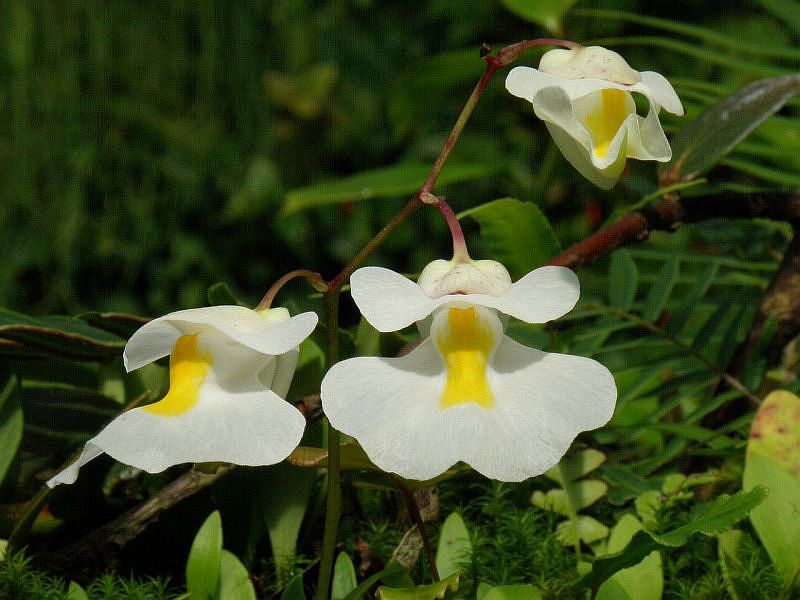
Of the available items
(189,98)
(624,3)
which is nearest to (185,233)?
(189,98)

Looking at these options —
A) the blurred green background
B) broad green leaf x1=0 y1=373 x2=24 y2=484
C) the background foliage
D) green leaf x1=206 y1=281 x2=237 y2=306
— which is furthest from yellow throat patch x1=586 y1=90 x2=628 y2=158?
the blurred green background

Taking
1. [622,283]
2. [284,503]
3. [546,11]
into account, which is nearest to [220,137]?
[546,11]

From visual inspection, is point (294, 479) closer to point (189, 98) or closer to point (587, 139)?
point (587, 139)

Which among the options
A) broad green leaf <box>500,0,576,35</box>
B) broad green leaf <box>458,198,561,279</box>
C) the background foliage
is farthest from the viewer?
the background foliage

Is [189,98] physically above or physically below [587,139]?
below

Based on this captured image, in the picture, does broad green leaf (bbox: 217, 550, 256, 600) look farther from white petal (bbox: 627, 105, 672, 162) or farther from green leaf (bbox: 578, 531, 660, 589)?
white petal (bbox: 627, 105, 672, 162)

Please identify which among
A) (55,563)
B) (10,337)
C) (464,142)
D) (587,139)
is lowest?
(464,142)
